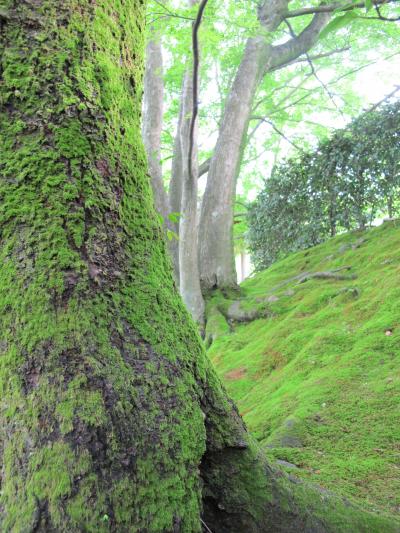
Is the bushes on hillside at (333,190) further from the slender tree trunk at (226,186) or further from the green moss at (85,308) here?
the green moss at (85,308)

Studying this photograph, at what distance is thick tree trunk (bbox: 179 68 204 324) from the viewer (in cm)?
755

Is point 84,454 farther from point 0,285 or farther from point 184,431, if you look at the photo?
point 0,285

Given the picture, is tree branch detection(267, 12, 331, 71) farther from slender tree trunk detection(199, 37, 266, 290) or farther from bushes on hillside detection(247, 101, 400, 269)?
bushes on hillside detection(247, 101, 400, 269)

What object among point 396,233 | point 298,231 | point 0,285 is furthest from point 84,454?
point 298,231

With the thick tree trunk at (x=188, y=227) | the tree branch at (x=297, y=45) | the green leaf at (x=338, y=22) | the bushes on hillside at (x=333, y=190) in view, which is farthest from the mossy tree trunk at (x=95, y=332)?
the tree branch at (x=297, y=45)

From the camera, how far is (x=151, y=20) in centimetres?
659

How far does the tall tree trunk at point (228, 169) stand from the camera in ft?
29.0

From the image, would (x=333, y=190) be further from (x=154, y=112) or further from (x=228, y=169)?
(x=154, y=112)

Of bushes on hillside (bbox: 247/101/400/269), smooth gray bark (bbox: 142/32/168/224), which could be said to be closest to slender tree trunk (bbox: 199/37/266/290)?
smooth gray bark (bbox: 142/32/168/224)

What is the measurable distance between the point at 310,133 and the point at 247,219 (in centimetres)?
874

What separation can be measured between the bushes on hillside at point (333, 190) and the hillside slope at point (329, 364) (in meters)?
0.64

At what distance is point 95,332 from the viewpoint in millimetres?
1287

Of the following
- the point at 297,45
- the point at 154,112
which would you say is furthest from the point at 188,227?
the point at 297,45

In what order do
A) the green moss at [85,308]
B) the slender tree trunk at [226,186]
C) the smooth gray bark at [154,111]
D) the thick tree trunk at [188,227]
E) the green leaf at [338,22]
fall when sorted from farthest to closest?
the slender tree trunk at [226,186] → the smooth gray bark at [154,111] → the thick tree trunk at [188,227] → the green leaf at [338,22] → the green moss at [85,308]
